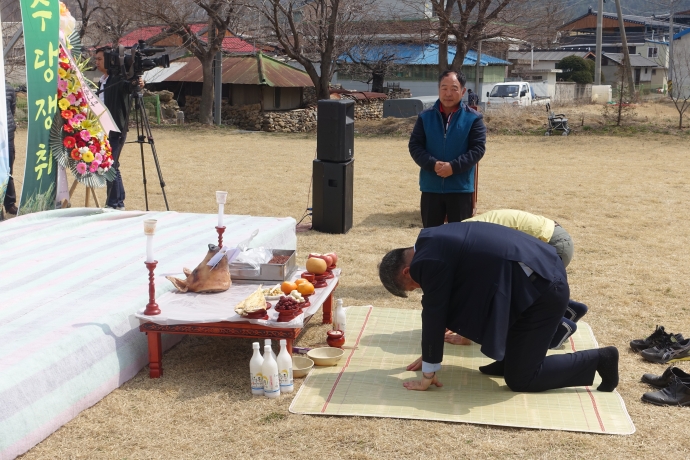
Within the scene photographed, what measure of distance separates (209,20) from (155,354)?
16451 millimetres

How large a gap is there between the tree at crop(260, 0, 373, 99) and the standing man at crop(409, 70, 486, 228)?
518 inches

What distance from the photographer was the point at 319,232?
22.8 feet

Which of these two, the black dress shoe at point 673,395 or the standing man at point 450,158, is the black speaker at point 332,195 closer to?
the standing man at point 450,158

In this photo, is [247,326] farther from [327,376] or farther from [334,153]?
[334,153]

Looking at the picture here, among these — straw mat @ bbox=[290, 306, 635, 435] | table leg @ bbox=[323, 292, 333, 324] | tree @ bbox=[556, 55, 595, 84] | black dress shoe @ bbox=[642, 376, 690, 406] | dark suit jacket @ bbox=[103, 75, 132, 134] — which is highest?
tree @ bbox=[556, 55, 595, 84]

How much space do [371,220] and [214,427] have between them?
477 centimetres

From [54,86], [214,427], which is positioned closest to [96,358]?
[214,427]

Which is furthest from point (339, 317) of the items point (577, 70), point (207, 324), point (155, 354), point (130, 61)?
point (577, 70)

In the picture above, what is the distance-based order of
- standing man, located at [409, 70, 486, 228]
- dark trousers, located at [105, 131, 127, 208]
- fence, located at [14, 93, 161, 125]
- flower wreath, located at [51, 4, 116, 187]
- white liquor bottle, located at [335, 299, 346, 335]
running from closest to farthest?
white liquor bottle, located at [335, 299, 346, 335] < standing man, located at [409, 70, 486, 228] < flower wreath, located at [51, 4, 116, 187] < dark trousers, located at [105, 131, 127, 208] < fence, located at [14, 93, 161, 125]

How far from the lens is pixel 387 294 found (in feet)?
16.7

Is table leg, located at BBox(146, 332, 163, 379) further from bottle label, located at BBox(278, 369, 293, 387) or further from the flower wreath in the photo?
the flower wreath

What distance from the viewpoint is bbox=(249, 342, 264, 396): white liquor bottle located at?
3.34 m

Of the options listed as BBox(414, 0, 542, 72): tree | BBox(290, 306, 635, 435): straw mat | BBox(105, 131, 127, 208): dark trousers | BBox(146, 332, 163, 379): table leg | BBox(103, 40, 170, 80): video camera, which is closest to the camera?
BBox(290, 306, 635, 435): straw mat

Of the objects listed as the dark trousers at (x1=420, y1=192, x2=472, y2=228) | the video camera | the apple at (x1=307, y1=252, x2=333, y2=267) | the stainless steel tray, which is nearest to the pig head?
the stainless steel tray
